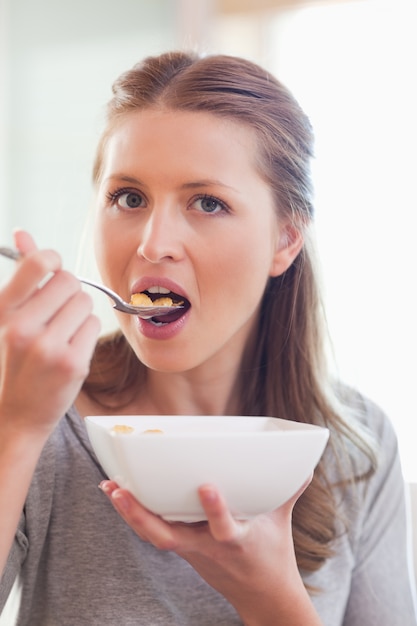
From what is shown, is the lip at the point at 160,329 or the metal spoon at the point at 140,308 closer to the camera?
the metal spoon at the point at 140,308

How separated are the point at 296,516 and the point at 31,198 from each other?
196cm

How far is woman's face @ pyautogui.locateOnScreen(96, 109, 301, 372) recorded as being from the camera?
1.19 metres

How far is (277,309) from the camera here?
151cm

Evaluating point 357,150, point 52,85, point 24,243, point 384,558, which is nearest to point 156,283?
point 24,243

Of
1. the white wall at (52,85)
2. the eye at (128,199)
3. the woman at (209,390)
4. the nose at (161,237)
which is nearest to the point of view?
the woman at (209,390)

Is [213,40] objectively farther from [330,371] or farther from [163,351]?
[163,351]

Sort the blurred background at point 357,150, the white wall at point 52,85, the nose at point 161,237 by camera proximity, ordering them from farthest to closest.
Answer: the white wall at point 52,85
the blurred background at point 357,150
the nose at point 161,237

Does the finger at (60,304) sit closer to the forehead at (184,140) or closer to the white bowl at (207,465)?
the white bowl at (207,465)

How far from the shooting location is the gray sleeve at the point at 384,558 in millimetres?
1401

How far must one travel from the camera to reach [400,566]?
1.46 metres

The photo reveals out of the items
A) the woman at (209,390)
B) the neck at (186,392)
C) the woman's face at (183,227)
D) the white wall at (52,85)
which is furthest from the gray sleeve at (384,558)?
the white wall at (52,85)

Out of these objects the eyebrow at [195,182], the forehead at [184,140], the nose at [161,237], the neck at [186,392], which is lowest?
the neck at [186,392]

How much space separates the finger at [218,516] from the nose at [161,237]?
17.2 inches

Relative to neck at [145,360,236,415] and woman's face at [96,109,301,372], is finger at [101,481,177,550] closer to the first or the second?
woman's face at [96,109,301,372]
